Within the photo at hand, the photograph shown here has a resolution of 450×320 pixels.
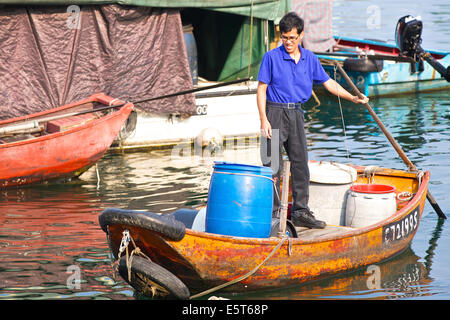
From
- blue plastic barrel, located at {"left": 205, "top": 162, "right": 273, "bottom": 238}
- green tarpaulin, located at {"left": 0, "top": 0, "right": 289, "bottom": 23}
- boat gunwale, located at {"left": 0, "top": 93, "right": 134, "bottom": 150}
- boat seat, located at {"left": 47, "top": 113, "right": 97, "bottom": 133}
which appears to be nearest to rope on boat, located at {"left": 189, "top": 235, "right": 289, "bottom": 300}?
blue plastic barrel, located at {"left": 205, "top": 162, "right": 273, "bottom": 238}

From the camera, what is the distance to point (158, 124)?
14211 millimetres

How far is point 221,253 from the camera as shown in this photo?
664cm

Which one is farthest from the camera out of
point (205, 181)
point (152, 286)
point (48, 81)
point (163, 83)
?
point (163, 83)

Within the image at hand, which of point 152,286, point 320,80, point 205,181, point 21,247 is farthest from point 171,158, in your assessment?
point 152,286

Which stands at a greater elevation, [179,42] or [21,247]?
[179,42]

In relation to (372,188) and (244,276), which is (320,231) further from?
(244,276)

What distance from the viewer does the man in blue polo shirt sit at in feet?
24.1

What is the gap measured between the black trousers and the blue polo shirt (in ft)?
0.47

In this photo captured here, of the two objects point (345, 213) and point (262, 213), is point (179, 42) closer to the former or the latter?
point (345, 213)

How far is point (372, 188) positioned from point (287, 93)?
172 centimetres

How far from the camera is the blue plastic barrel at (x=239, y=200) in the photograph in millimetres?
6629

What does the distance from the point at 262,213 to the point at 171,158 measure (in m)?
7.08

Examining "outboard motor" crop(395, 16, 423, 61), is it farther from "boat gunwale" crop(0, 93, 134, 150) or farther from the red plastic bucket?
the red plastic bucket
